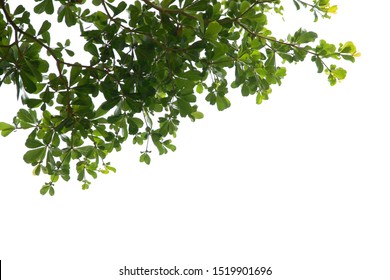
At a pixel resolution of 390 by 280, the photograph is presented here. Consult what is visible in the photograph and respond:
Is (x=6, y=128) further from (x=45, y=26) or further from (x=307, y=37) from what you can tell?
(x=307, y=37)

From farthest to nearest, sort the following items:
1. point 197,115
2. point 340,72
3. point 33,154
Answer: point 197,115, point 340,72, point 33,154

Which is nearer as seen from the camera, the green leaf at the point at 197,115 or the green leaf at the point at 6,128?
the green leaf at the point at 6,128

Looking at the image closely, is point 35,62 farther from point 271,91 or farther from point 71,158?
point 271,91

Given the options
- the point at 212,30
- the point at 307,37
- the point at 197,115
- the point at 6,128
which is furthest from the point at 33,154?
the point at 307,37

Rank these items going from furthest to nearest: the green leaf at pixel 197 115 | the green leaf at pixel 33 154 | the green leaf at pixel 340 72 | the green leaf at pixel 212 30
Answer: the green leaf at pixel 197 115 → the green leaf at pixel 340 72 → the green leaf at pixel 33 154 → the green leaf at pixel 212 30

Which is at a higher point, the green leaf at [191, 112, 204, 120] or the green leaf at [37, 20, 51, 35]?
the green leaf at [37, 20, 51, 35]

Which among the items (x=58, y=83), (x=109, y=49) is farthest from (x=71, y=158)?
(x=109, y=49)

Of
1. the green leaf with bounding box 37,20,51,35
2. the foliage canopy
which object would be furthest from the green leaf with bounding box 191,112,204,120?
the green leaf with bounding box 37,20,51,35

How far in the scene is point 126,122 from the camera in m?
1.78

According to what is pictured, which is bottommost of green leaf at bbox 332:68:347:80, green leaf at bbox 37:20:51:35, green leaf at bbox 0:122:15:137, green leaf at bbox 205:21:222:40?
green leaf at bbox 0:122:15:137

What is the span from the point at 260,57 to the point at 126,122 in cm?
59

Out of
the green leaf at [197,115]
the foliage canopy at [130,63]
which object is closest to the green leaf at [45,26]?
the foliage canopy at [130,63]

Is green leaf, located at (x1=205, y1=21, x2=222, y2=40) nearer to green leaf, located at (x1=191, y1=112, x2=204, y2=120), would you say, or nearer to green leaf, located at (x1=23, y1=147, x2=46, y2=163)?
green leaf, located at (x1=191, y1=112, x2=204, y2=120)

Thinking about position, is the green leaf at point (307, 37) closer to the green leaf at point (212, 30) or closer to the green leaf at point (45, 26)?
the green leaf at point (212, 30)
